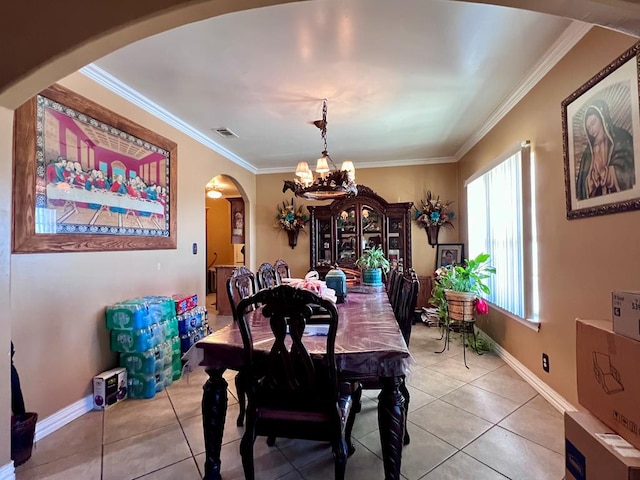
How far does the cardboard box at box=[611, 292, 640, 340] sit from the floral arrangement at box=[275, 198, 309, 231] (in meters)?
4.56

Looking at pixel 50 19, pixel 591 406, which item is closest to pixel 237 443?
pixel 591 406

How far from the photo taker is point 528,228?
2.68 meters

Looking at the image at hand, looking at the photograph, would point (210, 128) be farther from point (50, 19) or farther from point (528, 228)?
point (528, 228)

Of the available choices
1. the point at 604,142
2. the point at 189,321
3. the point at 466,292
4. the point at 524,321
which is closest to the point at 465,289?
the point at 466,292

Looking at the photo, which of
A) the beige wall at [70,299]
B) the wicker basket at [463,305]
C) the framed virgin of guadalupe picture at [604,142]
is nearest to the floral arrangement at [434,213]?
the wicker basket at [463,305]

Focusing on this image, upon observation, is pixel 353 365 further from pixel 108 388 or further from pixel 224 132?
pixel 224 132

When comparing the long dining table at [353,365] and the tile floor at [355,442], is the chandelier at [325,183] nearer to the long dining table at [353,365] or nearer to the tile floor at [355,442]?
the long dining table at [353,365]

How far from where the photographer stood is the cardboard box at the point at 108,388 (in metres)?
2.35

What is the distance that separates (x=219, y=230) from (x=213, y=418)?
7.30 meters

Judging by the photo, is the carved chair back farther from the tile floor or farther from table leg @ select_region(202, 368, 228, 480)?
the tile floor

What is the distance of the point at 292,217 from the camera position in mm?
5422

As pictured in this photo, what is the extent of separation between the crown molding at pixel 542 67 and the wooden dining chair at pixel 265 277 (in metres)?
2.81

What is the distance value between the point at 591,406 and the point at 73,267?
318cm

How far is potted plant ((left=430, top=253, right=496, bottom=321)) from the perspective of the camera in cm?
324
